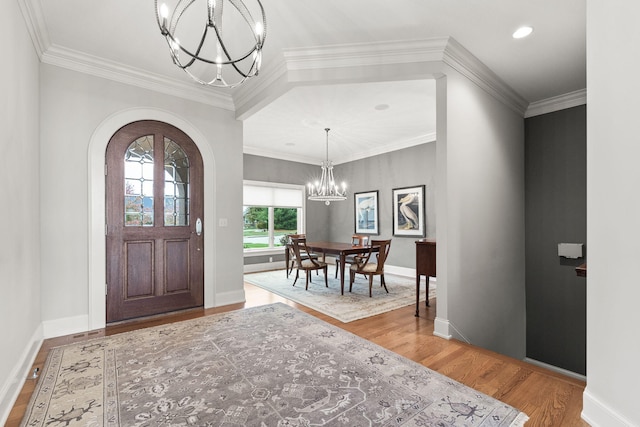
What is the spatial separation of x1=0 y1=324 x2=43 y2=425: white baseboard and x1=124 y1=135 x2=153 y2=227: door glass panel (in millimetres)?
1275

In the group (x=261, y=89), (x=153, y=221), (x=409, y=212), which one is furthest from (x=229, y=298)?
(x=409, y=212)

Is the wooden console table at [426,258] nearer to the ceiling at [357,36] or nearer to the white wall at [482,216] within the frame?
the white wall at [482,216]

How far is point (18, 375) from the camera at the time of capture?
6.66 feet

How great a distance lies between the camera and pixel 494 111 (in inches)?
143

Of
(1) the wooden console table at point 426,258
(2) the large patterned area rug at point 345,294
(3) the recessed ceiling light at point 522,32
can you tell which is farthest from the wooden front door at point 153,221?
(3) the recessed ceiling light at point 522,32

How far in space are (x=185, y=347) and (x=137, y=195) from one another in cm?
182

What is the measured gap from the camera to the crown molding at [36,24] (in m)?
2.28

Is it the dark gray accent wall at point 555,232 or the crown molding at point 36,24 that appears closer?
the crown molding at point 36,24

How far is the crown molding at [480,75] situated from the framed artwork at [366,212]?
335 centimetres

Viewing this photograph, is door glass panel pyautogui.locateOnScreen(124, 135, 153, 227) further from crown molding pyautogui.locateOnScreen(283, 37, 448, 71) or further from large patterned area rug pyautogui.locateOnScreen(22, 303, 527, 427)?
crown molding pyautogui.locateOnScreen(283, 37, 448, 71)

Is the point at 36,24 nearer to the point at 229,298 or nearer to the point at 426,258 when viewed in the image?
the point at 229,298

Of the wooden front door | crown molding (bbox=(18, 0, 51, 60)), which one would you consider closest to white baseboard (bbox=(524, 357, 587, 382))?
the wooden front door

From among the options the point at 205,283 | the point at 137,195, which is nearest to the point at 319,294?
the point at 205,283

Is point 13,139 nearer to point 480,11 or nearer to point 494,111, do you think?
point 480,11
